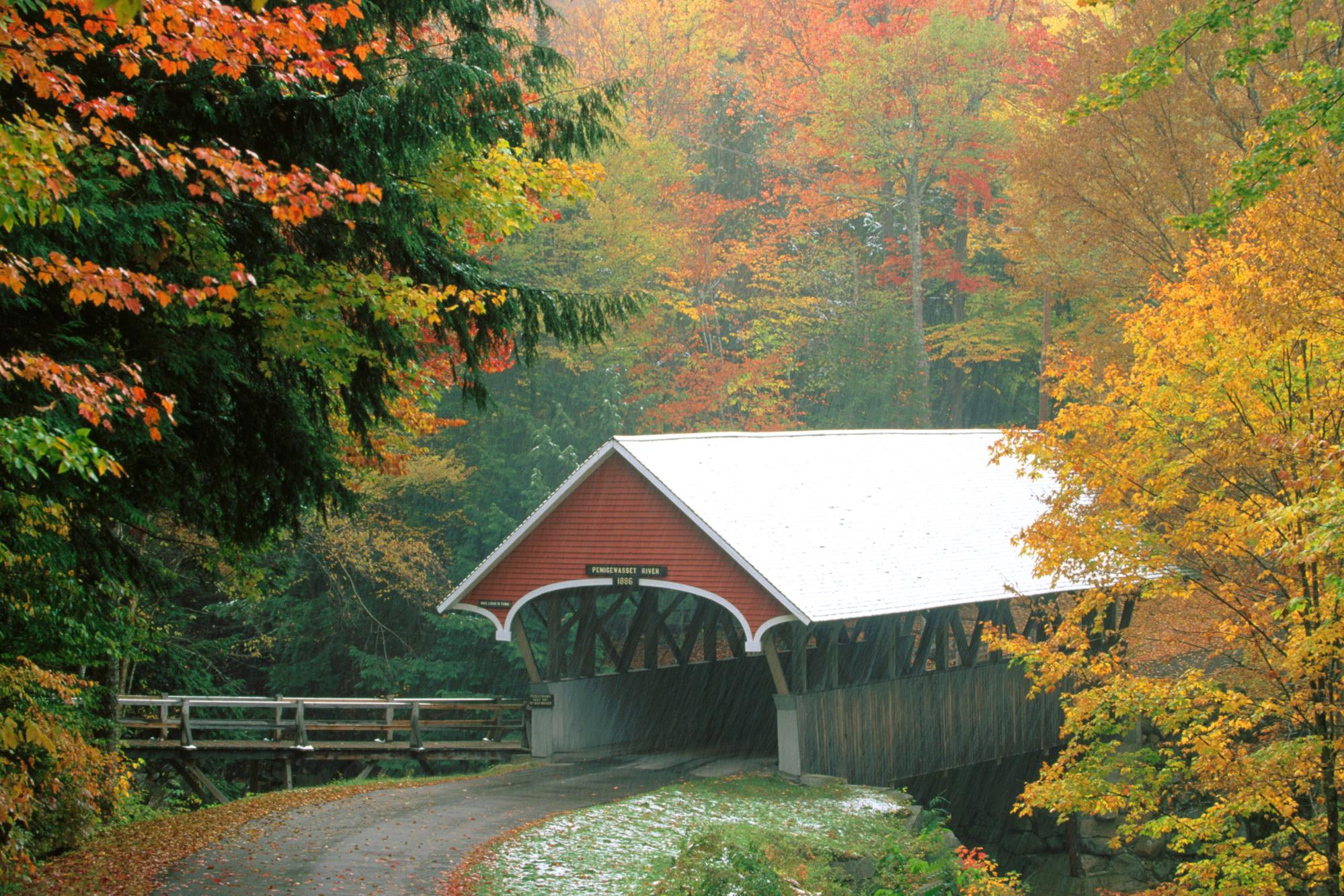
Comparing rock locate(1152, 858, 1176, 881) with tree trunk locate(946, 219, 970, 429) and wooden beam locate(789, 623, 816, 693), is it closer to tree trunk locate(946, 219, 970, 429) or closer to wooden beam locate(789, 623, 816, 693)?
wooden beam locate(789, 623, 816, 693)

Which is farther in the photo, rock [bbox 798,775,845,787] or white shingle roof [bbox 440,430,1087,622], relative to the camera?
white shingle roof [bbox 440,430,1087,622]

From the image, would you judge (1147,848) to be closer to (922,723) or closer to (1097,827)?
(1097,827)

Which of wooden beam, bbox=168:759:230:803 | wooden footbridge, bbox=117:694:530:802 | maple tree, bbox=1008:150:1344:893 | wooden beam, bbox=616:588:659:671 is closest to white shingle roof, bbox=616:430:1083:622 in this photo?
maple tree, bbox=1008:150:1344:893

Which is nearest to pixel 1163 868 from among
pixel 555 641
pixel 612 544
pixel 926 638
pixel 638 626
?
pixel 926 638

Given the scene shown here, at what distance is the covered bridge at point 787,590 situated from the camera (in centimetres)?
1515

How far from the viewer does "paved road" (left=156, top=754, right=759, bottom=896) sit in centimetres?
982

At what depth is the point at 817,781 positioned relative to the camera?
48.3 feet

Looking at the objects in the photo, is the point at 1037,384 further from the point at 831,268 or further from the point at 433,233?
the point at 433,233

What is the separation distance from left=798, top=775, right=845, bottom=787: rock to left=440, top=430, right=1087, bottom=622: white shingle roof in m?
2.20

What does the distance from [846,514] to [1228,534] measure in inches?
272

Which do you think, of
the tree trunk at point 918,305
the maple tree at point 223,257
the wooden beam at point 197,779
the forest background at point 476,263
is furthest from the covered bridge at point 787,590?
the tree trunk at point 918,305

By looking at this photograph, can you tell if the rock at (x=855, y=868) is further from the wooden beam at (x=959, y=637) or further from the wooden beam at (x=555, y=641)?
the wooden beam at (x=959, y=637)

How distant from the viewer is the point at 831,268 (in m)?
37.2

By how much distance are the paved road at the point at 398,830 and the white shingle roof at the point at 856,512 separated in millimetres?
3050
